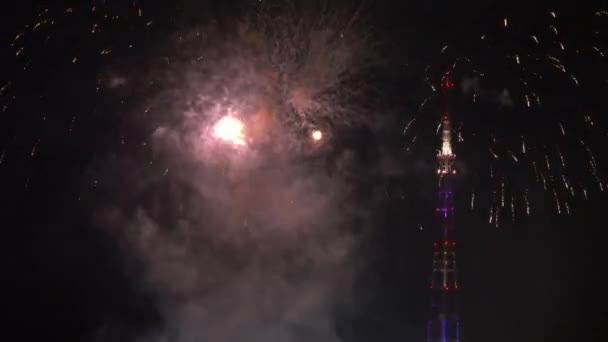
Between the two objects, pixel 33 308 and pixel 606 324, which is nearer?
pixel 33 308

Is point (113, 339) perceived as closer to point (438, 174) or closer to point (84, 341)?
point (84, 341)

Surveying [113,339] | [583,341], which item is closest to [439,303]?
[583,341]

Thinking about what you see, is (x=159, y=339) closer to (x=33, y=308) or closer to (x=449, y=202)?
(x=33, y=308)

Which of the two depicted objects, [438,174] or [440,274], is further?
[440,274]

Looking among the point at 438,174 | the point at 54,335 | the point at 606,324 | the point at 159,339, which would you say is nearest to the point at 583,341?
the point at 606,324

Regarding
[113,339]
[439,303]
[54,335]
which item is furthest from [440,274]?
[54,335]

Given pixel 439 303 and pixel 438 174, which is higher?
pixel 438 174

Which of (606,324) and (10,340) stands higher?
(606,324)

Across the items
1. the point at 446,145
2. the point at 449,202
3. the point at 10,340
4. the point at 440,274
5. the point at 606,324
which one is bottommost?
the point at 10,340

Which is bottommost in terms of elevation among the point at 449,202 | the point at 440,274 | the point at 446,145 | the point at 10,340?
the point at 10,340
